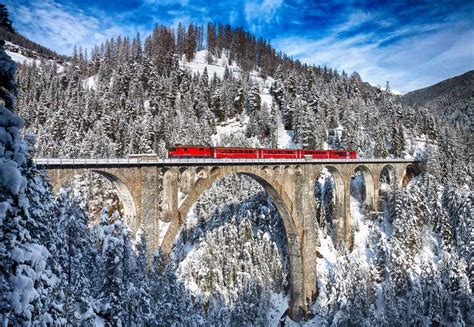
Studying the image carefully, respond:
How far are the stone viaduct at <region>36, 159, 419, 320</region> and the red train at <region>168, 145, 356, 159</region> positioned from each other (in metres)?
1.04

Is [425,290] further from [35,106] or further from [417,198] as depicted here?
[35,106]

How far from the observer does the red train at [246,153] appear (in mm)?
24188

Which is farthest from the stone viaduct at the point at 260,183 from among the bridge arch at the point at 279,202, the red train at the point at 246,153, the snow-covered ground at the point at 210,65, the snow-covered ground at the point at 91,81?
the snow-covered ground at the point at 210,65

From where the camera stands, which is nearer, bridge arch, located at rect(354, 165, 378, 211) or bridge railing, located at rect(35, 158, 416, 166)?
bridge railing, located at rect(35, 158, 416, 166)

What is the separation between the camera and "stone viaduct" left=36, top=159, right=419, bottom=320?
1975 cm

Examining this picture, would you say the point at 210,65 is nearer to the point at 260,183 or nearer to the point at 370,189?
the point at 370,189

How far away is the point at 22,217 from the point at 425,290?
3907 cm

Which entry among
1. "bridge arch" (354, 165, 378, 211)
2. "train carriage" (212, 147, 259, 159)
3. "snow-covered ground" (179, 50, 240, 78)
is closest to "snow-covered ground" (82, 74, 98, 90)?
"snow-covered ground" (179, 50, 240, 78)

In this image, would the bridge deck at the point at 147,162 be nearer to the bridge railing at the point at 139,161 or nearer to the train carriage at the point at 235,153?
the bridge railing at the point at 139,161

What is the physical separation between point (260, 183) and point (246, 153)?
4037 millimetres

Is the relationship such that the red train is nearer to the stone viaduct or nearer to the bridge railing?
the bridge railing

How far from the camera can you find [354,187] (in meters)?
Answer: 53.6

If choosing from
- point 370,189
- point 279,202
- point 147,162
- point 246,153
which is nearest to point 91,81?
point 246,153

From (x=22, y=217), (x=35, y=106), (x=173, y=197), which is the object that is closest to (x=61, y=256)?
(x=22, y=217)
